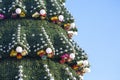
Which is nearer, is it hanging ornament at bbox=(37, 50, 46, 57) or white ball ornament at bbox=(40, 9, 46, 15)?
hanging ornament at bbox=(37, 50, 46, 57)

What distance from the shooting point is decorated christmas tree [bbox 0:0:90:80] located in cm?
1516

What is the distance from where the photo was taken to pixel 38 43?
15633mm

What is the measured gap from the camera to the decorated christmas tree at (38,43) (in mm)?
15164

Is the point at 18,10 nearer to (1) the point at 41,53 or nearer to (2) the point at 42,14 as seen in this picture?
(2) the point at 42,14

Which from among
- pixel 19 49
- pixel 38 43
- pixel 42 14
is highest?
pixel 42 14

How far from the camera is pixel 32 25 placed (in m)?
16.3

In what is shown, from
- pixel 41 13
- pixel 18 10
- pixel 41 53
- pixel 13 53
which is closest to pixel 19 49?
pixel 13 53

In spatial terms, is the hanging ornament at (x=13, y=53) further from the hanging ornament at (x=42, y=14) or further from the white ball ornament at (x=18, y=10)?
the hanging ornament at (x=42, y=14)

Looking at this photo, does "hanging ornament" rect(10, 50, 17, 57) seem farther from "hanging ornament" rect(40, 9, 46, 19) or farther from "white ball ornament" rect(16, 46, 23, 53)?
"hanging ornament" rect(40, 9, 46, 19)

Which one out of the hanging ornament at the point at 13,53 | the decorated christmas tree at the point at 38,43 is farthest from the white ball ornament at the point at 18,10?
the hanging ornament at the point at 13,53

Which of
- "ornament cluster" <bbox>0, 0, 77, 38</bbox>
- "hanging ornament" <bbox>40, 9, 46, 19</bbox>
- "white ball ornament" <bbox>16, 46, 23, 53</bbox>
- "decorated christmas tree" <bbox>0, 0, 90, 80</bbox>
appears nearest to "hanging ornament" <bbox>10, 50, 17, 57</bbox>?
"decorated christmas tree" <bbox>0, 0, 90, 80</bbox>

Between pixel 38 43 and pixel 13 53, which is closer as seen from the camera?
pixel 13 53

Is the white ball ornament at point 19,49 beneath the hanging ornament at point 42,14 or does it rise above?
beneath

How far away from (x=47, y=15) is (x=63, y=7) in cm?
119
